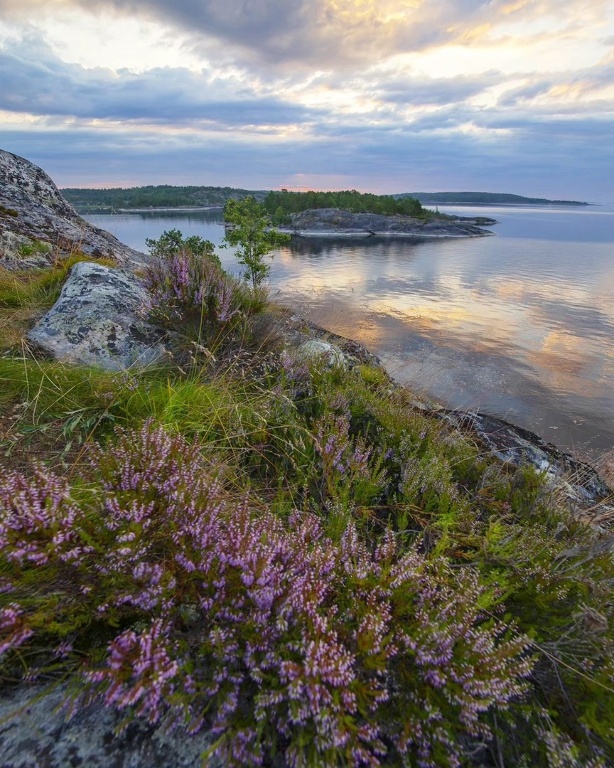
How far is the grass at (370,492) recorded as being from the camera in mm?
1446

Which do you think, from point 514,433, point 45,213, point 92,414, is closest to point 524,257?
point 514,433

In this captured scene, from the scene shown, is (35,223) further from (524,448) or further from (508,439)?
(524,448)

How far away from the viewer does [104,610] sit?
1.38m

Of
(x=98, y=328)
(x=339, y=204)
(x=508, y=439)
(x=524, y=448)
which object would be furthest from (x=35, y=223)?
(x=339, y=204)

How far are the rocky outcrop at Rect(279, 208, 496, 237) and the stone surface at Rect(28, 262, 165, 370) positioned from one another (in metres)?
86.4

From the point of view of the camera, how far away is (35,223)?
8547 millimetres

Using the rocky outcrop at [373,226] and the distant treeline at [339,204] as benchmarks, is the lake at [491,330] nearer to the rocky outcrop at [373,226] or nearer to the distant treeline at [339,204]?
the rocky outcrop at [373,226]

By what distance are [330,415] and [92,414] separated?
1.90 metres

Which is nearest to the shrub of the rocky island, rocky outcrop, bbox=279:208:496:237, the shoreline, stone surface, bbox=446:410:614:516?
the rocky island

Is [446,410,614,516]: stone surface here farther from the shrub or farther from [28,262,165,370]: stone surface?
the shrub

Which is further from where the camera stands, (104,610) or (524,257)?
(524,257)

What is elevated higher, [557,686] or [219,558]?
[219,558]

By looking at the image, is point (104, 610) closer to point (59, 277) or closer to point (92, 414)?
point (92, 414)

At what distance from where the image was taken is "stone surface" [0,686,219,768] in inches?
45.4
